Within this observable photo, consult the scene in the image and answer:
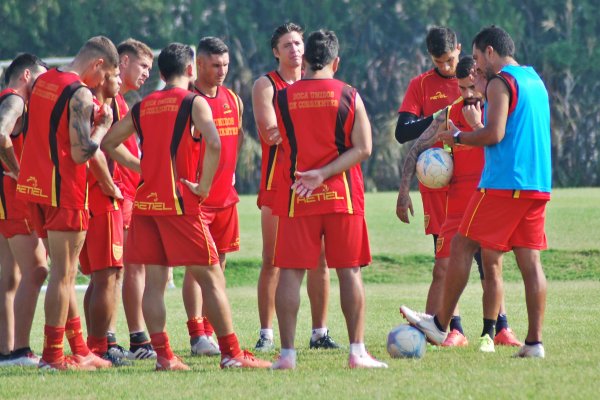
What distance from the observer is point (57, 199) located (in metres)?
8.81

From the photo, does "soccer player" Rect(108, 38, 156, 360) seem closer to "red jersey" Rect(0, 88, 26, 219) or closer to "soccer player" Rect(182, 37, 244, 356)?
"soccer player" Rect(182, 37, 244, 356)

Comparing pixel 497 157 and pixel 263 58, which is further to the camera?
pixel 263 58

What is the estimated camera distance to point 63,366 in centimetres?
894

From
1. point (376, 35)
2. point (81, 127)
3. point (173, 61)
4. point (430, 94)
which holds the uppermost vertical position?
point (376, 35)

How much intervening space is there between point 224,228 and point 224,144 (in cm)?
69

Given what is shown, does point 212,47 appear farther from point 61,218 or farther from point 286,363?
point 286,363

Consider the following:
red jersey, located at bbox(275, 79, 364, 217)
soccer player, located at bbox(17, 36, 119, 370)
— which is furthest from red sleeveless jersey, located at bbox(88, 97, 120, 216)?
red jersey, located at bbox(275, 79, 364, 217)

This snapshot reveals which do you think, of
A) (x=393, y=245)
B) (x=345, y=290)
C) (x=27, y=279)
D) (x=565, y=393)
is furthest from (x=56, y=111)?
(x=393, y=245)

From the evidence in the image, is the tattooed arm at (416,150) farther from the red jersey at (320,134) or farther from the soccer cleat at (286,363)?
the soccer cleat at (286,363)

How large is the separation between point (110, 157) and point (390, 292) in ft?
26.2

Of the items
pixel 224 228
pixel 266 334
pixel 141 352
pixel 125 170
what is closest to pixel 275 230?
pixel 224 228

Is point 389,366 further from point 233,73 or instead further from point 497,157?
point 233,73

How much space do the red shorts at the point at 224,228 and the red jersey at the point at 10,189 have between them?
1.50m

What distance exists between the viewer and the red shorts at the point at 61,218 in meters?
8.80
